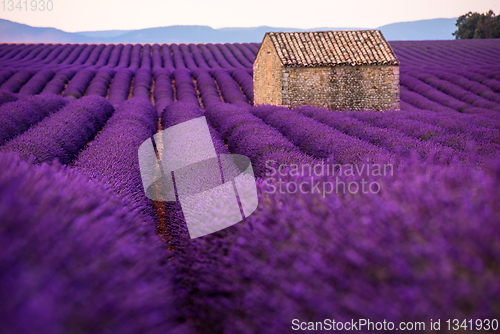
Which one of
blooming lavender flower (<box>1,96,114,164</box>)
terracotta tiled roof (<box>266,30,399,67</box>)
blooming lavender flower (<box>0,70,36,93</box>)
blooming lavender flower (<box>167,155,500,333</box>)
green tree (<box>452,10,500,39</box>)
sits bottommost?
blooming lavender flower (<box>0,70,36,93</box>)

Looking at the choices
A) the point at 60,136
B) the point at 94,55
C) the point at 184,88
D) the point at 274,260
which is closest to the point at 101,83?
the point at 184,88

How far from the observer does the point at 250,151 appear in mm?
5785

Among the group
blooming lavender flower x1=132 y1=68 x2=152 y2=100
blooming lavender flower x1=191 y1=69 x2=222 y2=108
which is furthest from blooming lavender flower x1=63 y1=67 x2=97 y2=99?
blooming lavender flower x1=191 y1=69 x2=222 y2=108

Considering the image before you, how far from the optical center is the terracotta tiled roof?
13.3 metres

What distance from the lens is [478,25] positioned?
5259 centimetres

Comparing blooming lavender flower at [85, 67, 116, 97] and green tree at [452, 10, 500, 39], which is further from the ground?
green tree at [452, 10, 500, 39]

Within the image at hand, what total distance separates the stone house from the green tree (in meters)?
48.7

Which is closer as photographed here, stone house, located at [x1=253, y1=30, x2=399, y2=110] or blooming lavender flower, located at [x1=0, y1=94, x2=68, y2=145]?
blooming lavender flower, located at [x1=0, y1=94, x2=68, y2=145]

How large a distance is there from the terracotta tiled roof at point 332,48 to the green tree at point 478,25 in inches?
1883

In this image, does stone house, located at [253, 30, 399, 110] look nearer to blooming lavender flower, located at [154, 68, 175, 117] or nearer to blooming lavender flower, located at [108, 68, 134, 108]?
blooming lavender flower, located at [154, 68, 175, 117]

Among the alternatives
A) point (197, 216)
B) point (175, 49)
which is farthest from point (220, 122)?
point (175, 49)

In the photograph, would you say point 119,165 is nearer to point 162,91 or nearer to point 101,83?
point 162,91

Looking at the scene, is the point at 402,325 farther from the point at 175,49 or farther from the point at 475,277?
the point at 175,49

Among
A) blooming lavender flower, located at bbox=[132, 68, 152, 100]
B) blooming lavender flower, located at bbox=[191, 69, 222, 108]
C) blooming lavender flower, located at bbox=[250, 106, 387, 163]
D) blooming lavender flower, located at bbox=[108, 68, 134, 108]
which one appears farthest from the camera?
blooming lavender flower, located at bbox=[132, 68, 152, 100]
